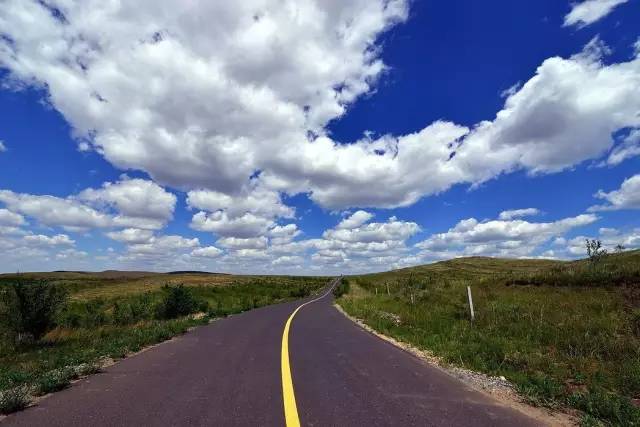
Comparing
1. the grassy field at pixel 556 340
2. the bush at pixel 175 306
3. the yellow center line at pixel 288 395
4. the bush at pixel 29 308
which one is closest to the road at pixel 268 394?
the yellow center line at pixel 288 395

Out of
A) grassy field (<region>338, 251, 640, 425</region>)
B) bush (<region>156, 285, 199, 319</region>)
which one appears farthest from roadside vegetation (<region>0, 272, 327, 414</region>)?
grassy field (<region>338, 251, 640, 425</region>)

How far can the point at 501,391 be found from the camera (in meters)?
6.55

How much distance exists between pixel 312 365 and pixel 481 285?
75.0 feet

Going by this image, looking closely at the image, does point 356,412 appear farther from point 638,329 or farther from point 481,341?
point 638,329

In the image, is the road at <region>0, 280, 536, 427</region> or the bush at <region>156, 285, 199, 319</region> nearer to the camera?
the road at <region>0, 280, 536, 427</region>

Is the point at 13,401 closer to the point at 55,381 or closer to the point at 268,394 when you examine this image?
the point at 55,381

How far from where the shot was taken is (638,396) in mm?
6168

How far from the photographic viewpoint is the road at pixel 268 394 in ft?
16.4

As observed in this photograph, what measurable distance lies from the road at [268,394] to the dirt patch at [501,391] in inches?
8.7

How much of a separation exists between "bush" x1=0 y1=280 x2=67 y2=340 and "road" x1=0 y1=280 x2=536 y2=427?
343 inches

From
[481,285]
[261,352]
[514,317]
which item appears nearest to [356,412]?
[261,352]

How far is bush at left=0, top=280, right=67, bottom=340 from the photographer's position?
15609 mm

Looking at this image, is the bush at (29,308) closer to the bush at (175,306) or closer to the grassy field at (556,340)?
the bush at (175,306)

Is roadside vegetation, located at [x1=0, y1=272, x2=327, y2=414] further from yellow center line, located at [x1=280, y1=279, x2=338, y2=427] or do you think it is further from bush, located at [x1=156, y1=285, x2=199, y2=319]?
yellow center line, located at [x1=280, y1=279, x2=338, y2=427]
